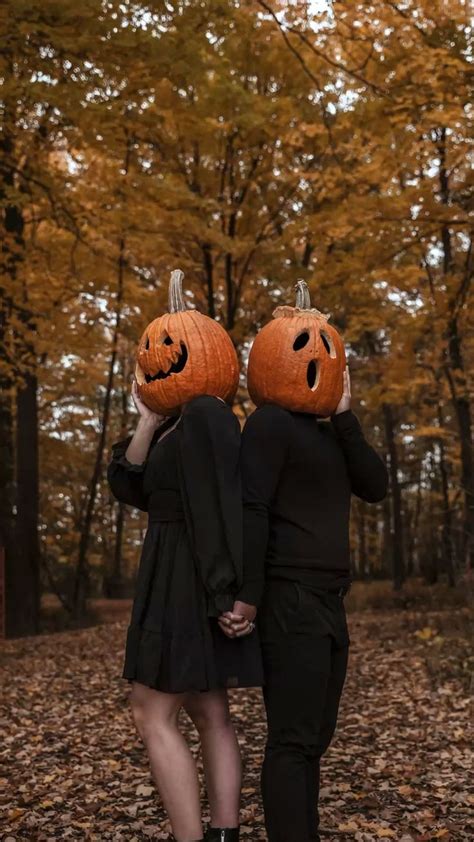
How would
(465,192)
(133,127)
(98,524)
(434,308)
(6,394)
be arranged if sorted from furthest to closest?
1. (98,524)
2. (6,394)
3. (434,308)
4. (465,192)
5. (133,127)

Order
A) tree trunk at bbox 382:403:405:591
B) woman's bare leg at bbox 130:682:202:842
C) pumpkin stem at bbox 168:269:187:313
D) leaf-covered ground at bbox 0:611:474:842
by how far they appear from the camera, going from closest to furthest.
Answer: woman's bare leg at bbox 130:682:202:842 → pumpkin stem at bbox 168:269:187:313 → leaf-covered ground at bbox 0:611:474:842 → tree trunk at bbox 382:403:405:591

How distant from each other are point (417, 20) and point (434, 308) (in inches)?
116

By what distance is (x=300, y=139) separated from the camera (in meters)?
10.1

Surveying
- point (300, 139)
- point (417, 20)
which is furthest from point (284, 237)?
point (417, 20)

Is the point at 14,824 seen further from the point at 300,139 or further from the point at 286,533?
the point at 300,139

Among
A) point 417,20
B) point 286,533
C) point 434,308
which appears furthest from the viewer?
point 434,308

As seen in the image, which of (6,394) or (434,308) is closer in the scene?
(434,308)

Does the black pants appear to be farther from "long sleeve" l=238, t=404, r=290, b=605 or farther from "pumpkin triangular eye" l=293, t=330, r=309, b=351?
"pumpkin triangular eye" l=293, t=330, r=309, b=351

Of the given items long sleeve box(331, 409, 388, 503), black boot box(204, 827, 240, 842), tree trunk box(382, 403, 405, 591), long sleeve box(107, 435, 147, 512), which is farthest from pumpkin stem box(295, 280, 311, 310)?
tree trunk box(382, 403, 405, 591)

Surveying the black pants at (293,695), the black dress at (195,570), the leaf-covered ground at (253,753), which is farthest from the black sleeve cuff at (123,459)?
the leaf-covered ground at (253,753)

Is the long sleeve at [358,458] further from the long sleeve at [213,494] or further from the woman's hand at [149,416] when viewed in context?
the woman's hand at [149,416]

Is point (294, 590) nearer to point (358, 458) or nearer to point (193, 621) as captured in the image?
point (193, 621)

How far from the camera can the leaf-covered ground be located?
154 inches

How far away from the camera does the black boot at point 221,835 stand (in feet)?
9.44
